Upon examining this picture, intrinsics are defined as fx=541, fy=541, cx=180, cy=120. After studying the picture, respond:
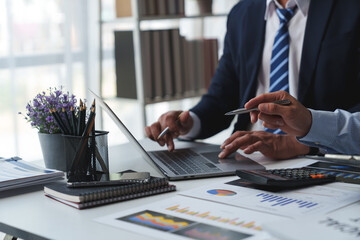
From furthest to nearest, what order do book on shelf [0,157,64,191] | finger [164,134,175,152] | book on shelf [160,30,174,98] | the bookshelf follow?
book on shelf [160,30,174,98] < the bookshelf < finger [164,134,175,152] < book on shelf [0,157,64,191]

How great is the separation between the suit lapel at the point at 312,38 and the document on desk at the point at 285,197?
2.27 feet

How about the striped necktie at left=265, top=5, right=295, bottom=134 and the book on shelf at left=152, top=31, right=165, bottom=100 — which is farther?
the book on shelf at left=152, top=31, right=165, bottom=100

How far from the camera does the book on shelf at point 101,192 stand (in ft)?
3.72

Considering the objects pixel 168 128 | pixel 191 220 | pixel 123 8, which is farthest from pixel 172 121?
pixel 123 8

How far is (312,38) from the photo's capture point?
189cm

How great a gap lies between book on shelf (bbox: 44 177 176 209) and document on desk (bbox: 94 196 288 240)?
0.24 feet

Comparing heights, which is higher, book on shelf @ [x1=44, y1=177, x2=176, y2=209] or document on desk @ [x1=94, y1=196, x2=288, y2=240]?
book on shelf @ [x1=44, y1=177, x2=176, y2=209]

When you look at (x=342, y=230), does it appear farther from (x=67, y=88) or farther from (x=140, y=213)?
(x=67, y=88)

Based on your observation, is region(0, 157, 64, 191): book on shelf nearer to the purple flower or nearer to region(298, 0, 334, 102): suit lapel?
the purple flower

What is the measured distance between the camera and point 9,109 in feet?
9.50

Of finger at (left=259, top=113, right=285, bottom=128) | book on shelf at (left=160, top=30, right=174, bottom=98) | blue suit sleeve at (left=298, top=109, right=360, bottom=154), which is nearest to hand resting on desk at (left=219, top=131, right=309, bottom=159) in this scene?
blue suit sleeve at (left=298, top=109, right=360, bottom=154)

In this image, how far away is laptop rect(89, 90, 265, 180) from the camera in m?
1.38

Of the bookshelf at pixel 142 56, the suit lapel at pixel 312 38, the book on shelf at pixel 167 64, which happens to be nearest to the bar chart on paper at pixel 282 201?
the suit lapel at pixel 312 38

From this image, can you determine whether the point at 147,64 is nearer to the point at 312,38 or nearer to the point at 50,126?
the point at 312,38
